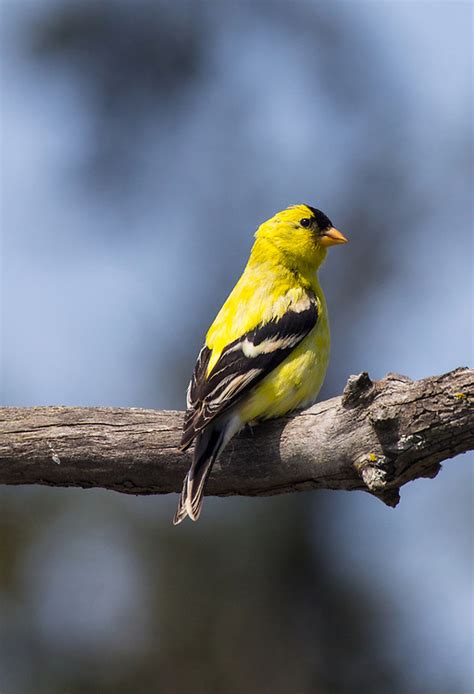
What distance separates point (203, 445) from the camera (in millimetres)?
4988

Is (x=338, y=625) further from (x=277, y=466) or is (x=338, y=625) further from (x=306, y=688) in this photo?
(x=277, y=466)

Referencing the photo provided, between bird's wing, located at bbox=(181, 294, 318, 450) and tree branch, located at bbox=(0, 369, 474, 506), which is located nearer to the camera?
tree branch, located at bbox=(0, 369, 474, 506)

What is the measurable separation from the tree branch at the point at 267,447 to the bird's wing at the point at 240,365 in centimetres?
22

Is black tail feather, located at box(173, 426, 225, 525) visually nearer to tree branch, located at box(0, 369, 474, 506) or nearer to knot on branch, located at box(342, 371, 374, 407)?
tree branch, located at box(0, 369, 474, 506)

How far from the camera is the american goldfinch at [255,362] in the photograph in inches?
196

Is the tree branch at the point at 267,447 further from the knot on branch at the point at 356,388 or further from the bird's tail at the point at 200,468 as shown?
the bird's tail at the point at 200,468

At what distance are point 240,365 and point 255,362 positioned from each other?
0.08 metres

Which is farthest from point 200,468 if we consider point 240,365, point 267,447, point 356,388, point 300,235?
point 300,235

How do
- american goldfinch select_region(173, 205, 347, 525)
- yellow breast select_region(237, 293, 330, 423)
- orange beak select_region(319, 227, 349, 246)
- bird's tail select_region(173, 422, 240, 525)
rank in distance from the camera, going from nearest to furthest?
1. bird's tail select_region(173, 422, 240, 525)
2. american goldfinch select_region(173, 205, 347, 525)
3. yellow breast select_region(237, 293, 330, 423)
4. orange beak select_region(319, 227, 349, 246)

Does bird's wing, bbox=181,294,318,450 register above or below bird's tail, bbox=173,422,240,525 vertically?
above

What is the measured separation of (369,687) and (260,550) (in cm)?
194

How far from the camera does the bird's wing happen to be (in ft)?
16.4

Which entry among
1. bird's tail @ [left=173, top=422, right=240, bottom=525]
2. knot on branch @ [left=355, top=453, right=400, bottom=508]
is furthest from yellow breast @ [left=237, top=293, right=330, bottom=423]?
knot on branch @ [left=355, top=453, right=400, bottom=508]

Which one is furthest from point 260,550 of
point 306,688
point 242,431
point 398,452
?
point 398,452
